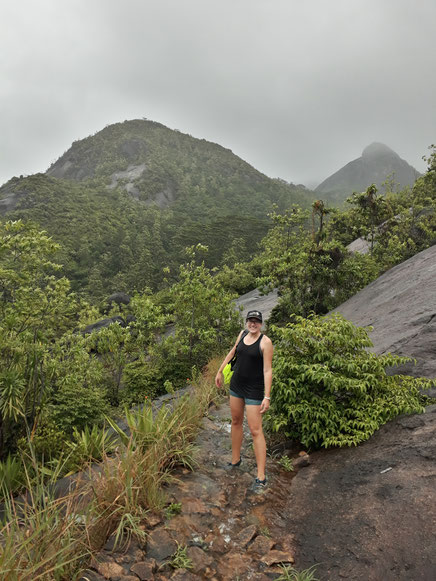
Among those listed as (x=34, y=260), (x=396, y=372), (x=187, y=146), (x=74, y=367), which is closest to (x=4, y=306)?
(x=34, y=260)

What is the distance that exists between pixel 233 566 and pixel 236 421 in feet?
5.01

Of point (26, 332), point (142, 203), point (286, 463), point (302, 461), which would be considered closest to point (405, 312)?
point (302, 461)

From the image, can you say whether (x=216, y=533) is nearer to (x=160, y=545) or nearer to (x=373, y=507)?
(x=160, y=545)

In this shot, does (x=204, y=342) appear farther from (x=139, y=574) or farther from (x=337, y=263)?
(x=139, y=574)

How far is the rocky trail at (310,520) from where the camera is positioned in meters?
2.80

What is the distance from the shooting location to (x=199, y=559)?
9.74ft

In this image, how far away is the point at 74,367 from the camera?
1071 centimetres

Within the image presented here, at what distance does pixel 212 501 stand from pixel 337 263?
1019 cm

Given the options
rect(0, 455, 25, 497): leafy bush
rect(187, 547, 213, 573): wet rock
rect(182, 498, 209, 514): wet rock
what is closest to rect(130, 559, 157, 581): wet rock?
rect(187, 547, 213, 573): wet rock

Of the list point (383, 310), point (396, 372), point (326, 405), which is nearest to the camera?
point (326, 405)

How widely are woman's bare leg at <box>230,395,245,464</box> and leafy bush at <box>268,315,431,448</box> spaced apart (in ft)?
1.70

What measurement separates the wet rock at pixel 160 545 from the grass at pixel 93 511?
95 mm

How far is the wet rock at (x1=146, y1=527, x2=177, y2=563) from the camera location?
2.94 meters

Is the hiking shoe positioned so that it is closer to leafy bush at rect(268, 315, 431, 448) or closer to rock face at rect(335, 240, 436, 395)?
leafy bush at rect(268, 315, 431, 448)
